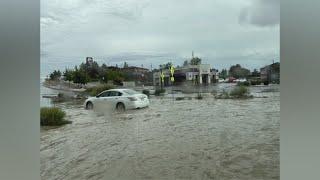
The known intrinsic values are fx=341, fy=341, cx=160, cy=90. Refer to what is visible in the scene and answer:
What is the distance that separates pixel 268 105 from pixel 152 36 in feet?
3.48

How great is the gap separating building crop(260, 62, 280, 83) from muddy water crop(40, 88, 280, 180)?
4.1 inches

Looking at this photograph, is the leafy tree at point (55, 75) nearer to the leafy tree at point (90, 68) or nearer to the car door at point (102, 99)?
the leafy tree at point (90, 68)

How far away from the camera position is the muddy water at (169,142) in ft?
8.80

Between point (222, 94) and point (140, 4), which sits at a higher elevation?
point (140, 4)

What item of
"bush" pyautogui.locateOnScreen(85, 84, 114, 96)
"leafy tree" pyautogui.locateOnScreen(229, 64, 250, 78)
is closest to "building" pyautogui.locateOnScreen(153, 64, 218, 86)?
"leafy tree" pyautogui.locateOnScreen(229, 64, 250, 78)

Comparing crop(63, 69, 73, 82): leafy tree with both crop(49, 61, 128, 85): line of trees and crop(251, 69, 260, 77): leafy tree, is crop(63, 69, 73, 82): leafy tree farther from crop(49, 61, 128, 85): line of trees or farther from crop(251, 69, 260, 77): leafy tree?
crop(251, 69, 260, 77): leafy tree

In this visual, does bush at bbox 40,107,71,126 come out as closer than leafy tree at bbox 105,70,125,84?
Yes

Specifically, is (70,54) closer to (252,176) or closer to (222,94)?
(222,94)

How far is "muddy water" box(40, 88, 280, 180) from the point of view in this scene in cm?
268
